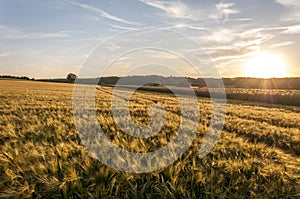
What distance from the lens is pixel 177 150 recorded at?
522cm

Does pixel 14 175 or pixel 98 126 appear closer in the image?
pixel 14 175

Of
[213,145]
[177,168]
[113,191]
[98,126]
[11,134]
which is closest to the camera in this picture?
[113,191]

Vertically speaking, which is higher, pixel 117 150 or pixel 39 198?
pixel 117 150

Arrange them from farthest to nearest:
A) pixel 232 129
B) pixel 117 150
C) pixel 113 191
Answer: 1. pixel 232 129
2. pixel 117 150
3. pixel 113 191

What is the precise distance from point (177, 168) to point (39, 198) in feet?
7.45

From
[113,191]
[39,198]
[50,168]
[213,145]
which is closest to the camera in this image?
[39,198]

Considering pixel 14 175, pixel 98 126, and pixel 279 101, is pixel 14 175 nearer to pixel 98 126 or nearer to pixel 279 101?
pixel 98 126

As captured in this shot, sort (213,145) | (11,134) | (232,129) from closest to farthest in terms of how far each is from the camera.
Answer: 1. (213,145)
2. (11,134)
3. (232,129)

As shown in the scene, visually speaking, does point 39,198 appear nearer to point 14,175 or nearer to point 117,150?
point 14,175

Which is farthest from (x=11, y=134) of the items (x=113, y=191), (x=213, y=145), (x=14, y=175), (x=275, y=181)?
(x=275, y=181)

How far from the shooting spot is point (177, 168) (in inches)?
164

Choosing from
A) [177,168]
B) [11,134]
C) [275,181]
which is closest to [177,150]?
[177,168]

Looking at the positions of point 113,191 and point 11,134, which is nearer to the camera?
point 113,191

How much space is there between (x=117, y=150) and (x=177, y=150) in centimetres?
135
